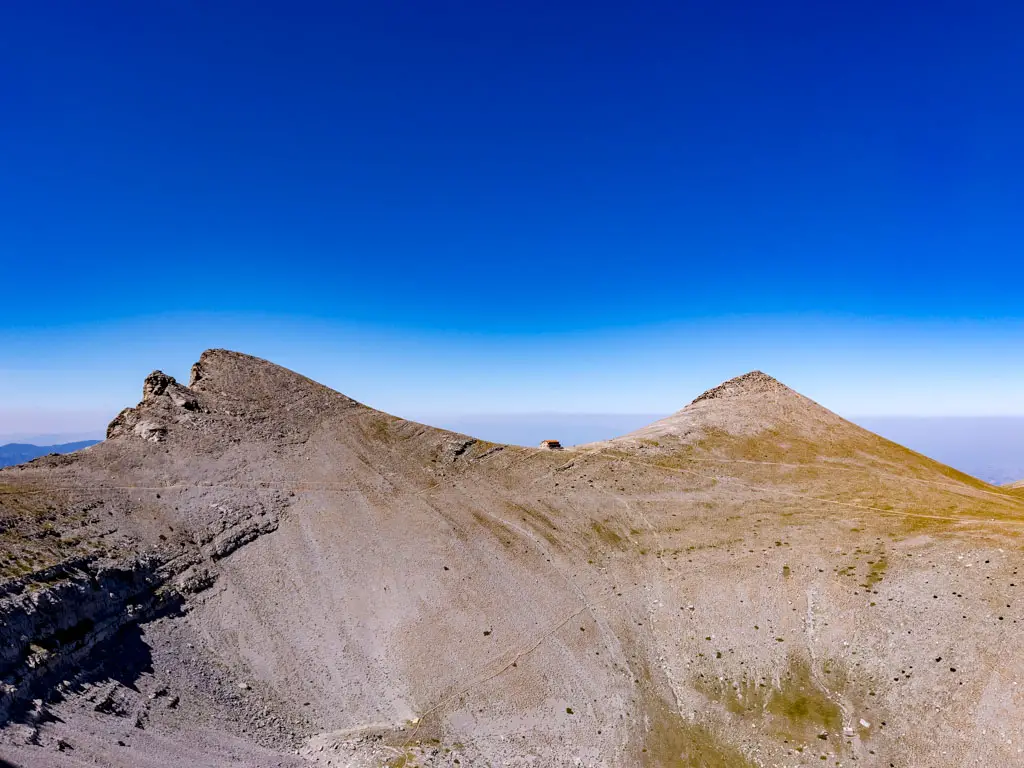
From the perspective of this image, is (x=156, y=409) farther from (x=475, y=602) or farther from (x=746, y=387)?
(x=746, y=387)

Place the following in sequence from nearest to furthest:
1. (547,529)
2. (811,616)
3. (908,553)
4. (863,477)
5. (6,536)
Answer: (6,536) < (811,616) < (908,553) < (547,529) < (863,477)

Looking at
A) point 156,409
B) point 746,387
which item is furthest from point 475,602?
point 746,387

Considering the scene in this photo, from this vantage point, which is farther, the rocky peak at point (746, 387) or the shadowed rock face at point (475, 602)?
the rocky peak at point (746, 387)

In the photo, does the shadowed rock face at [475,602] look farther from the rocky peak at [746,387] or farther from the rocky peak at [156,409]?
the rocky peak at [746,387]

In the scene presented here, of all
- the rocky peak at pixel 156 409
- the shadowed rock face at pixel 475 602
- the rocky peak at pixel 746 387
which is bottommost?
the shadowed rock face at pixel 475 602

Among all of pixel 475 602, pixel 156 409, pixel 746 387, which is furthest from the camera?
pixel 746 387

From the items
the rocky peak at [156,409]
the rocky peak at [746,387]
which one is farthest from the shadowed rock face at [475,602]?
the rocky peak at [746,387]

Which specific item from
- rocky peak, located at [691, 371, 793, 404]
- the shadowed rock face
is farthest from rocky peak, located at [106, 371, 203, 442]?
rocky peak, located at [691, 371, 793, 404]

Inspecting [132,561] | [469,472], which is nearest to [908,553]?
[469,472]

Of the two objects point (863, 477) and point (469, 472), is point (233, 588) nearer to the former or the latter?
point (469, 472)
